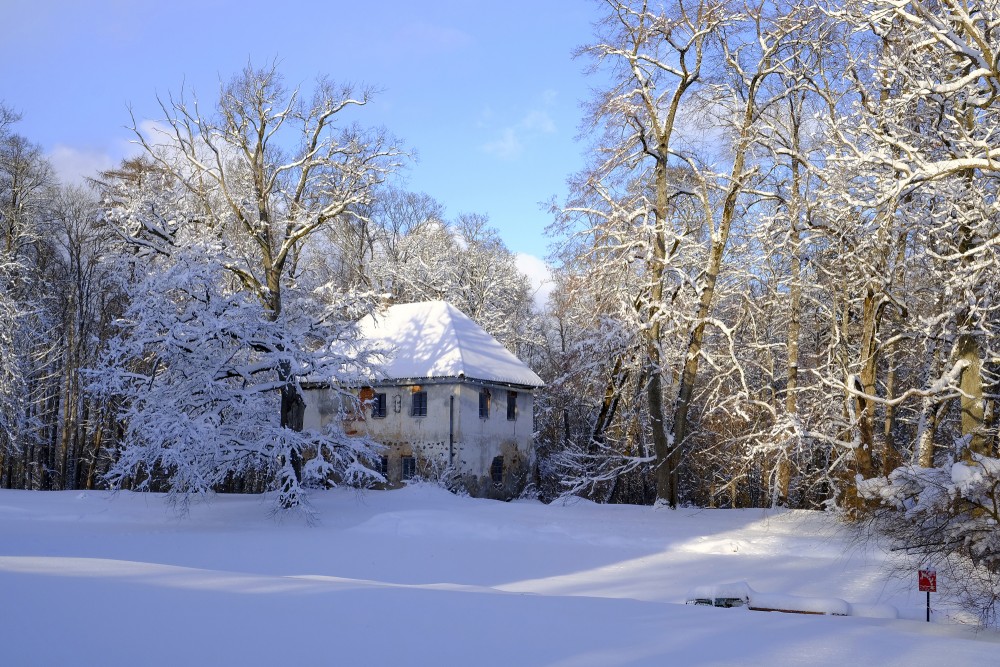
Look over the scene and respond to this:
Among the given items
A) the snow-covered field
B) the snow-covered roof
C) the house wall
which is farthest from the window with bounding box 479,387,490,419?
the snow-covered field

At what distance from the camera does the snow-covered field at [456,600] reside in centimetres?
666

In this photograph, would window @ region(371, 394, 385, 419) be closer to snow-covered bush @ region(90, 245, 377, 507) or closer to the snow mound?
snow-covered bush @ region(90, 245, 377, 507)

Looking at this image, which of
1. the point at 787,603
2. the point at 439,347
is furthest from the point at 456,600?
the point at 439,347

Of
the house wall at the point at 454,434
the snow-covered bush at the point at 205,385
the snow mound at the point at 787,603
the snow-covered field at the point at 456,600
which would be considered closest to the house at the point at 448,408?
the house wall at the point at 454,434

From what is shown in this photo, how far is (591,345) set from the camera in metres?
27.8

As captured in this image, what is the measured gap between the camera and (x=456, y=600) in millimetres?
9062

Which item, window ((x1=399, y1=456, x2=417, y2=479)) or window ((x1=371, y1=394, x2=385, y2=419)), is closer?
window ((x1=399, y1=456, x2=417, y2=479))

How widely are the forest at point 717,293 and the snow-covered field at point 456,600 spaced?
1839 millimetres

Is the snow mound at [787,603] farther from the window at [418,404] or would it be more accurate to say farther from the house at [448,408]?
the window at [418,404]

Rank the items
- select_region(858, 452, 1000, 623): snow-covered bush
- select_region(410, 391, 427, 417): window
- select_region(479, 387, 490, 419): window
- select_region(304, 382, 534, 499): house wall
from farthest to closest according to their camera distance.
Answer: select_region(479, 387, 490, 419): window
select_region(410, 391, 427, 417): window
select_region(304, 382, 534, 499): house wall
select_region(858, 452, 1000, 623): snow-covered bush

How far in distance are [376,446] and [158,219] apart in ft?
37.4

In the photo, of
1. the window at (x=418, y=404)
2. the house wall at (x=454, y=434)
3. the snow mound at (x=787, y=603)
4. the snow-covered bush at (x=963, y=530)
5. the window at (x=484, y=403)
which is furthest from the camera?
the window at (x=484, y=403)

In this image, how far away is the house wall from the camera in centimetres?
3206

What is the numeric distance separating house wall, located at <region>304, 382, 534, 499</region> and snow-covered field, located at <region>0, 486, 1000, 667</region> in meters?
11.4
